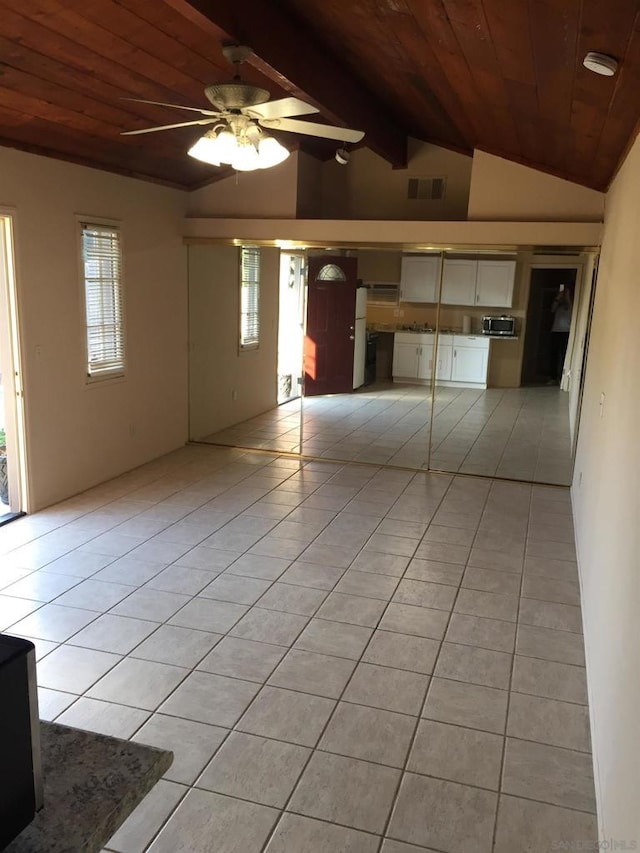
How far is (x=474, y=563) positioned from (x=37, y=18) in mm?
3607

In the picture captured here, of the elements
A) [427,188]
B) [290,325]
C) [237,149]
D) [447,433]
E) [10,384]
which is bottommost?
[447,433]

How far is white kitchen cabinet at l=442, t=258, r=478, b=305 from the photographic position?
6027 mm

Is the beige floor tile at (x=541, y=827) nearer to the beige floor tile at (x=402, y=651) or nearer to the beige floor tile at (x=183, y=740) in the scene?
the beige floor tile at (x=402, y=651)

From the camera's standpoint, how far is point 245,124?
316cm

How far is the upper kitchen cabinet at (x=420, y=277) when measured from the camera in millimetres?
6078

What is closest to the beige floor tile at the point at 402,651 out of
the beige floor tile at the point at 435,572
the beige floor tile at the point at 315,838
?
the beige floor tile at the point at 435,572

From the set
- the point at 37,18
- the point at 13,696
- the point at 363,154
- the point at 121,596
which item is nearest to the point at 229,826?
the point at 13,696

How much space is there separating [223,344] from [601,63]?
511 cm

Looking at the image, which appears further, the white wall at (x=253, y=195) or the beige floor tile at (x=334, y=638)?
the white wall at (x=253, y=195)

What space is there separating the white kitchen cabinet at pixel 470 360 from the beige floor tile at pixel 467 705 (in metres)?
4.29

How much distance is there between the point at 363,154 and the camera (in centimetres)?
683

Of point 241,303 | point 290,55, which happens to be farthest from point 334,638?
point 241,303

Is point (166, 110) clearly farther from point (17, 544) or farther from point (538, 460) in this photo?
point (538, 460)

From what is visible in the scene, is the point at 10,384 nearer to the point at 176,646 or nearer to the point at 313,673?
the point at 176,646
